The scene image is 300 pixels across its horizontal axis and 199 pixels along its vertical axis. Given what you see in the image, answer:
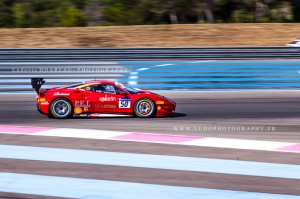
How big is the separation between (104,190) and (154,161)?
5.26 ft

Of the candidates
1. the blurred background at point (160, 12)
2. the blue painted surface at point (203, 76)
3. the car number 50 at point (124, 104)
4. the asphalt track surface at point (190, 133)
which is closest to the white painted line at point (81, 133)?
the asphalt track surface at point (190, 133)

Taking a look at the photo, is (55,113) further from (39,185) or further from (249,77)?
(249,77)

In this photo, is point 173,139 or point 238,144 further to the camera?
point 173,139

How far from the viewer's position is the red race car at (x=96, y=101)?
11906 mm

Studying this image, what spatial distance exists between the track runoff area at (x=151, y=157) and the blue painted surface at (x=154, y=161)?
1 centimetres

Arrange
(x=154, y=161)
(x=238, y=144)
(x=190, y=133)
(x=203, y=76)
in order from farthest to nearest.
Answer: (x=203, y=76), (x=190, y=133), (x=238, y=144), (x=154, y=161)

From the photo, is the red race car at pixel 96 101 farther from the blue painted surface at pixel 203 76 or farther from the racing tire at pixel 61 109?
the blue painted surface at pixel 203 76

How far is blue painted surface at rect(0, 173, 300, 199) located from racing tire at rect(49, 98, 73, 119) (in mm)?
4891

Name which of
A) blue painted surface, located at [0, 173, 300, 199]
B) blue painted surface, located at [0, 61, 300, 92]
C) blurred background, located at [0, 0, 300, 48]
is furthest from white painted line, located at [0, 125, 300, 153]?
blurred background, located at [0, 0, 300, 48]

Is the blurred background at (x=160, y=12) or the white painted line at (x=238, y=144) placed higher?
the blurred background at (x=160, y=12)

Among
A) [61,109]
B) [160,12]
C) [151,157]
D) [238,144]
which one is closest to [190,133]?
[238,144]

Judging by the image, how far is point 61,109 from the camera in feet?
39.3

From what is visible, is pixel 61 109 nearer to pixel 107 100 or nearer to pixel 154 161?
pixel 107 100

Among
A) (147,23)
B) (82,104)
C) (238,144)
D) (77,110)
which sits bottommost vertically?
(238,144)
